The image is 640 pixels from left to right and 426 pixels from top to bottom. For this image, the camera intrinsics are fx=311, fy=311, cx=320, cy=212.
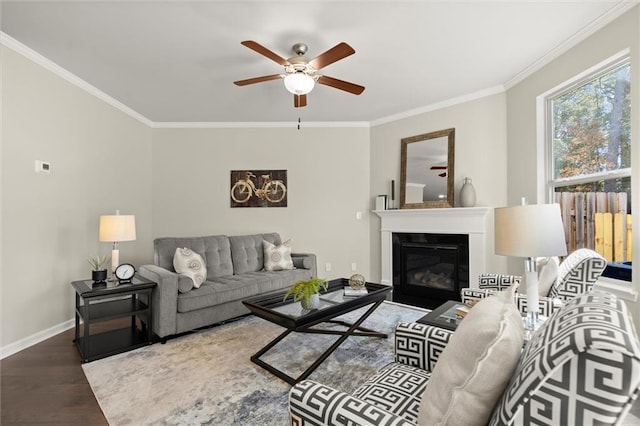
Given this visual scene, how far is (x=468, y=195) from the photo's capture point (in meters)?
3.94

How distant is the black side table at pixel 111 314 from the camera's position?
2.52 meters

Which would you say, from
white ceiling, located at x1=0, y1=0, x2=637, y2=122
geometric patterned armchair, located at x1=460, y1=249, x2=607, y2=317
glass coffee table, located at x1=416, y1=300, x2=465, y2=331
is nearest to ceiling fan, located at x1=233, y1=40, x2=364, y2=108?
white ceiling, located at x1=0, y1=0, x2=637, y2=122

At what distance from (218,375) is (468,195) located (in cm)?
341

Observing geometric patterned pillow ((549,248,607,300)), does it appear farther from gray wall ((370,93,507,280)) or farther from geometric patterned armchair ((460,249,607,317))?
gray wall ((370,93,507,280))

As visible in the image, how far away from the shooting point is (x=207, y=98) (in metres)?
3.96

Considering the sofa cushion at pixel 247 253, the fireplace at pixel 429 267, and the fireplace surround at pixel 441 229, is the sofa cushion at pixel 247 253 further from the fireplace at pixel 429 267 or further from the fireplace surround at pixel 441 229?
the fireplace at pixel 429 267

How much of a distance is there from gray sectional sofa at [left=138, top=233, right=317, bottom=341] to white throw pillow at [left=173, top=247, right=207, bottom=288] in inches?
2.9

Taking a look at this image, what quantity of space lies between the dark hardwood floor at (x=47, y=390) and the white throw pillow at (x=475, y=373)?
1880 mm

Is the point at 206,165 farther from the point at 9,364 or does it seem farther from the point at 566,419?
the point at 566,419

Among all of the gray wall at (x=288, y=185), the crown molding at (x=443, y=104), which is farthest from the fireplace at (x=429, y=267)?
the crown molding at (x=443, y=104)

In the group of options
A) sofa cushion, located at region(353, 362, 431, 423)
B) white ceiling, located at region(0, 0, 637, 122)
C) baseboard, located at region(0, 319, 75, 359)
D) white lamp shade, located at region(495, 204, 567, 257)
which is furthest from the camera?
baseboard, located at region(0, 319, 75, 359)

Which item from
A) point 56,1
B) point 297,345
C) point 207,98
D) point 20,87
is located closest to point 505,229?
point 297,345

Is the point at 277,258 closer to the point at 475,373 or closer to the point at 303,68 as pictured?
the point at 303,68

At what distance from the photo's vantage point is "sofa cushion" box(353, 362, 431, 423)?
1199 mm
